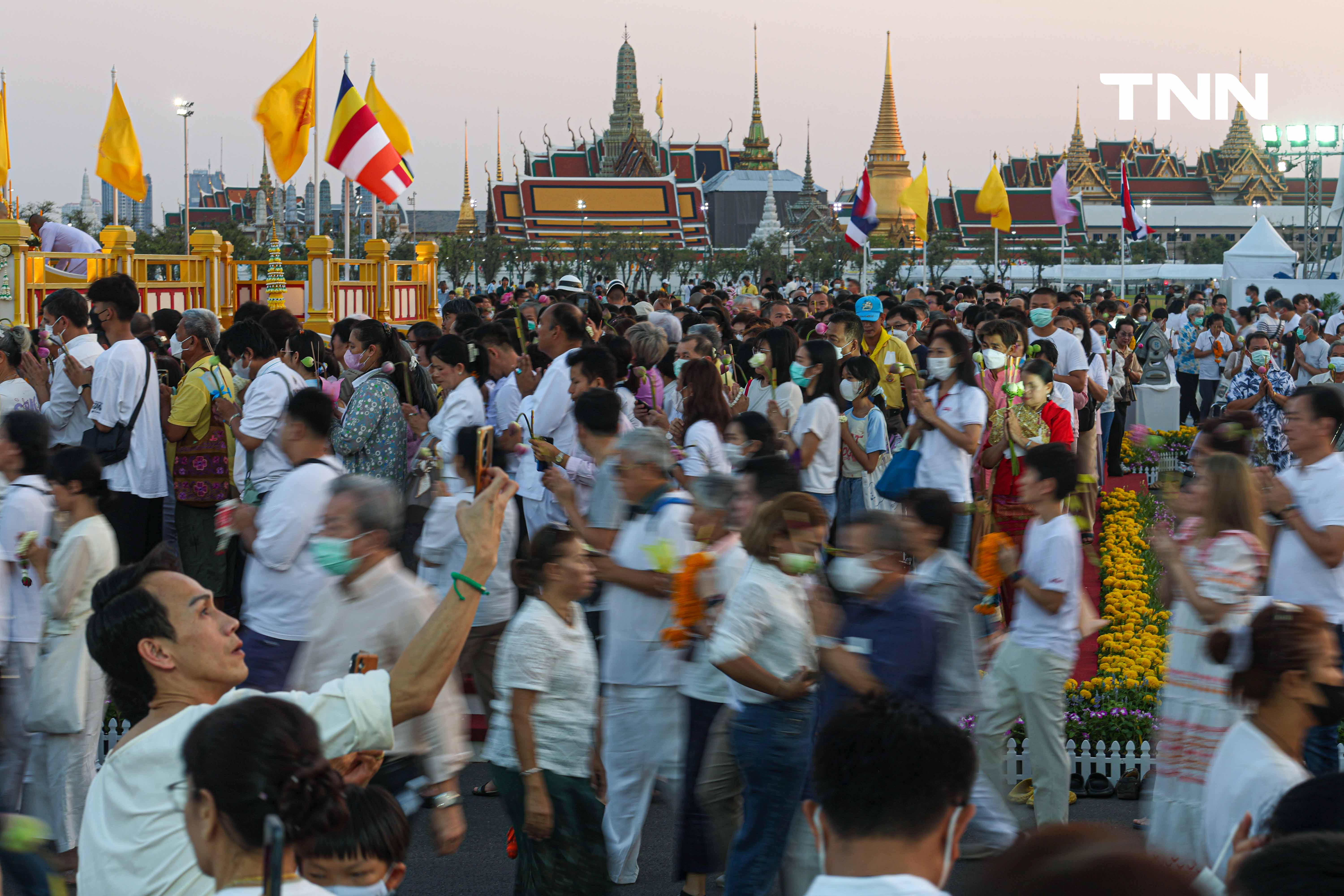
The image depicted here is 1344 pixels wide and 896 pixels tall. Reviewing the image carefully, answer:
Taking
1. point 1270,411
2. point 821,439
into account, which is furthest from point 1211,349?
point 821,439

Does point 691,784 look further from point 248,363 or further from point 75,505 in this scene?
point 248,363

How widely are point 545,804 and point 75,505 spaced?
1947mm

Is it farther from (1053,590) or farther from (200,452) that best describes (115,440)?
(1053,590)

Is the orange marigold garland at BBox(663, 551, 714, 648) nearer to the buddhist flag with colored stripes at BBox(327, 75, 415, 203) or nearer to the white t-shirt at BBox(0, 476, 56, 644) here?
the white t-shirt at BBox(0, 476, 56, 644)

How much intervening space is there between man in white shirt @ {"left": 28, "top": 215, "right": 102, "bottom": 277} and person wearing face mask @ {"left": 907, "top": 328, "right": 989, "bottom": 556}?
11.0 m

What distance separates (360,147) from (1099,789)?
41.2ft

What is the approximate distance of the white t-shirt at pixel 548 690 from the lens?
3691 mm

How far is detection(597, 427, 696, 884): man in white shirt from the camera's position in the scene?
4.25 metres

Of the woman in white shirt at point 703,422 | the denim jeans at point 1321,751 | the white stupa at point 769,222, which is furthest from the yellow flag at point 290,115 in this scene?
the white stupa at point 769,222

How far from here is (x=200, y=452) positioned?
6.66 meters

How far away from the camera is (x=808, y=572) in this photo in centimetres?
365

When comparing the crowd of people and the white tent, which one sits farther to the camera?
the white tent

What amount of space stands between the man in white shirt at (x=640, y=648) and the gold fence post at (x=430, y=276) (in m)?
15.3

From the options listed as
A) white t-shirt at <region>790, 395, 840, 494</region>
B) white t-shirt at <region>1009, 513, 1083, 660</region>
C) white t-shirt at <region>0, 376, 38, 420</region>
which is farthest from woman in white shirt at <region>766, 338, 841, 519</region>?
white t-shirt at <region>0, 376, 38, 420</region>
